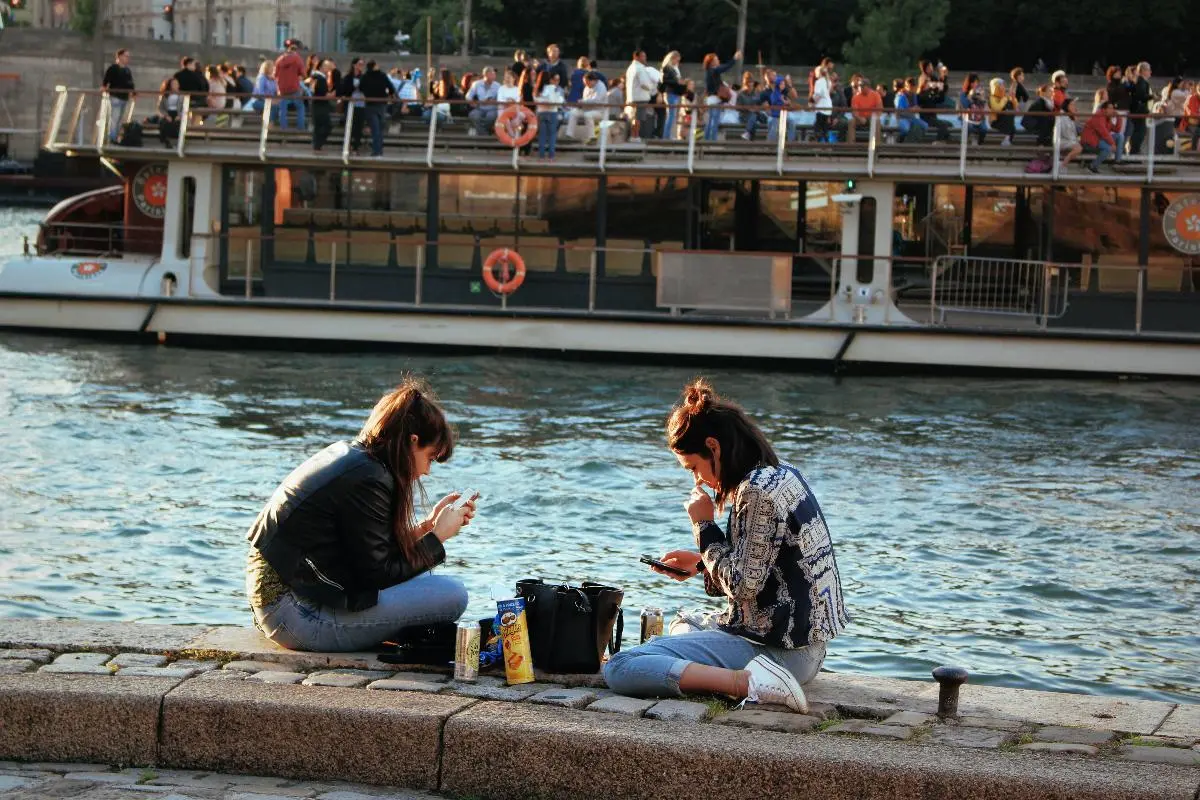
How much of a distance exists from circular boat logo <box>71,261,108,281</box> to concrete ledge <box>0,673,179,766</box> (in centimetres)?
2070

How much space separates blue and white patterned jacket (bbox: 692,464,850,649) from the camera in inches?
280

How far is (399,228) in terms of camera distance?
87.7 ft

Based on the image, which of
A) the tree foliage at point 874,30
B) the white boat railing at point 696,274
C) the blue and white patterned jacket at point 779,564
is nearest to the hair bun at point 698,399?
the blue and white patterned jacket at point 779,564

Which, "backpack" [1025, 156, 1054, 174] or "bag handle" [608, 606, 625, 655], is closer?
"bag handle" [608, 606, 625, 655]

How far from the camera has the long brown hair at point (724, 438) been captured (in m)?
7.22

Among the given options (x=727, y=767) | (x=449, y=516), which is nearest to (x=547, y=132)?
(x=449, y=516)

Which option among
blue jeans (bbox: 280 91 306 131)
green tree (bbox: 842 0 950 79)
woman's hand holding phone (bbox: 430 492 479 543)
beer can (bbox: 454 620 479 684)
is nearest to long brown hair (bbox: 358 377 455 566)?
woman's hand holding phone (bbox: 430 492 479 543)

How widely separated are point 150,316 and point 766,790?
21.3 m

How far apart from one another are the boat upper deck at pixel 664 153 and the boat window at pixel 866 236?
0.62 m

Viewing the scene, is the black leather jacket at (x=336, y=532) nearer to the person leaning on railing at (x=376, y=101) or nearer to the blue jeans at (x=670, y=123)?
the person leaning on railing at (x=376, y=101)

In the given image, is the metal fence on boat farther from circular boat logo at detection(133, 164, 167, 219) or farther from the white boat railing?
circular boat logo at detection(133, 164, 167, 219)

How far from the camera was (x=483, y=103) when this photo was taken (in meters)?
25.9

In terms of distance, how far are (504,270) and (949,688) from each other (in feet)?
62.7

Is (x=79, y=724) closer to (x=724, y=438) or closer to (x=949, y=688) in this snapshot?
(x=724, y=438)
